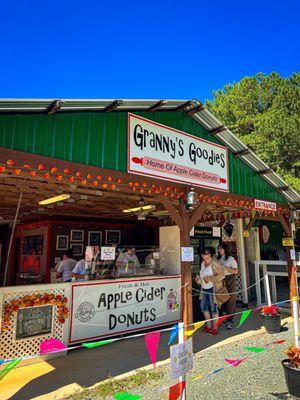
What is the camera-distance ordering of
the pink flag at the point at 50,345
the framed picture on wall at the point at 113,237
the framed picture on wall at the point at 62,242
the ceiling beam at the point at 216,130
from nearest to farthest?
1. the pink flag at the point at 50,345
2. the ceiling beam at the point at 216,130
3. the framed picture on wall at the point at 62,242
4. the framed picture on wall at the point at 113,237

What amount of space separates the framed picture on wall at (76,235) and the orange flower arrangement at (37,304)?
20.3 feet

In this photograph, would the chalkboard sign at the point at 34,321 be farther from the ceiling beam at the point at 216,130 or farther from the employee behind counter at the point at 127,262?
the ceiling beam at the point at 216,130

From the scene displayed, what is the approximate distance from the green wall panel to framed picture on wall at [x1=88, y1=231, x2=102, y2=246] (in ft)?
22.7

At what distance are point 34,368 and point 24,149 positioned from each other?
330 cm

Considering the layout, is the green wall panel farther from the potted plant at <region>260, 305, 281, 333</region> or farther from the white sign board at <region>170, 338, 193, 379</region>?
the potted plant at <region>260, 305, 281, 333</region>

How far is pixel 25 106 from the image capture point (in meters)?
4.21

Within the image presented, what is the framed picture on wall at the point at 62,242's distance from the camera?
452 inches

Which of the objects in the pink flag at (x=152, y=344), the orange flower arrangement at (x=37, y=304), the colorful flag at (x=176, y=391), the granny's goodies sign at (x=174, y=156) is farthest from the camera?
the granny's goodies sign at (x=174, y=156)

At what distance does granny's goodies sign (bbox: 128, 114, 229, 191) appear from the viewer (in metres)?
5.59

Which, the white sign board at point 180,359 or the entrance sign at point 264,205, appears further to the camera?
the entrance sign at point 264,205

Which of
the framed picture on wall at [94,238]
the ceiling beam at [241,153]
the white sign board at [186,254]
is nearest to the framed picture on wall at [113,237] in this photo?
the framed picture on wall at [94,238]

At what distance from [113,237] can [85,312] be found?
21.8 ft

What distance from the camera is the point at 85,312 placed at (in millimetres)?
5930

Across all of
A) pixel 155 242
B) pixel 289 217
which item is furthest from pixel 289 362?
pixel 155 242
